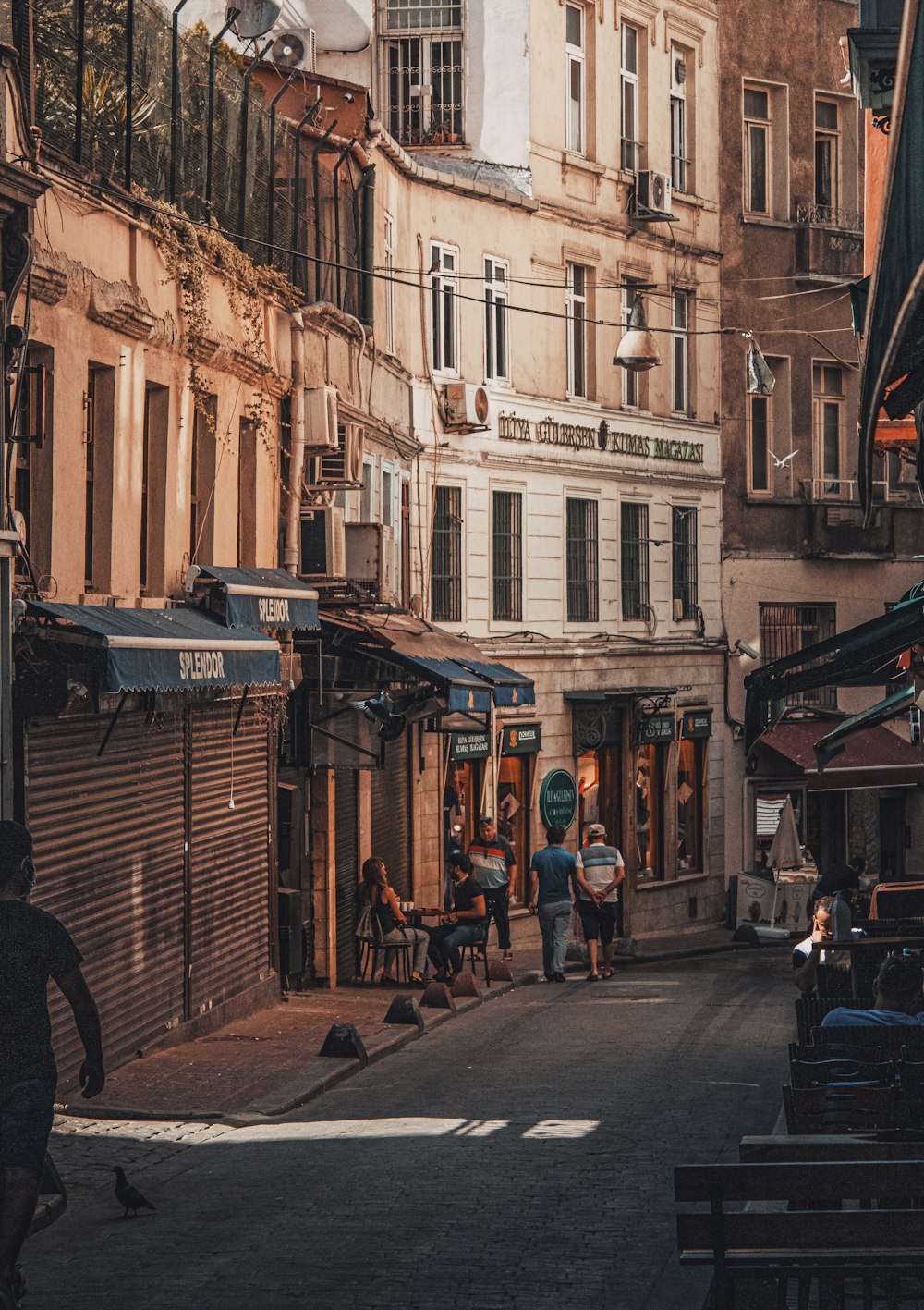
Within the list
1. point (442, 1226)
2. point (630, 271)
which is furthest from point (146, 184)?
point (630, 271)

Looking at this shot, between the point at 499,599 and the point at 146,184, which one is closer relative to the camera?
the point at 146,184

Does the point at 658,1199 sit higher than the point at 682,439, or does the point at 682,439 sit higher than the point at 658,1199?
the point at 682,439

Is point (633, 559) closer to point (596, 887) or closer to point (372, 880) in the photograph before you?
→ point (596, 887)

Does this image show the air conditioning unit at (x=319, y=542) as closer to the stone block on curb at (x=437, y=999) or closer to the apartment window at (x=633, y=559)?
the stone block on curb at (x=437, y=999)

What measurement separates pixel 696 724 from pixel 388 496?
10979mm

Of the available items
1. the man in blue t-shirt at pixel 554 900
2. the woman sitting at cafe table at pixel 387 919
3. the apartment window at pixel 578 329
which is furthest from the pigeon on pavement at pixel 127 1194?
the apartment window at pixel 578 329

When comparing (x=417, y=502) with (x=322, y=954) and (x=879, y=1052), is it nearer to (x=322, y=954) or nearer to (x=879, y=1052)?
(x=322, y=954)

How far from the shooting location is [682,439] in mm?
37312

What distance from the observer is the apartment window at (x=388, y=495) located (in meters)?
27.7

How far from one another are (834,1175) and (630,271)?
29.7 metres

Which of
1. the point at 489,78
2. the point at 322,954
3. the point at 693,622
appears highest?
the point at 489,78

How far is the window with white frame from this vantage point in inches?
1085

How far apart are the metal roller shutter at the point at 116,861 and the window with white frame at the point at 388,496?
33.1 feet

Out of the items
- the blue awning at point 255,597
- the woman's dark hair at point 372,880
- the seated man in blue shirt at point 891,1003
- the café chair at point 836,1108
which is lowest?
the woman's dark hair at point 372,880
